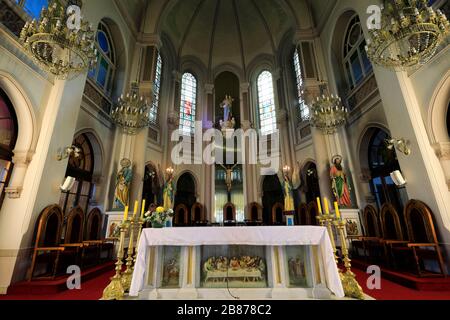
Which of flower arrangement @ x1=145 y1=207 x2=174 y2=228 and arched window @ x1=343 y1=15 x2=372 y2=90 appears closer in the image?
flower arrangement @ x1=145 y1=207 x2=174 y2=228

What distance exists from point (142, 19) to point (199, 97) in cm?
464

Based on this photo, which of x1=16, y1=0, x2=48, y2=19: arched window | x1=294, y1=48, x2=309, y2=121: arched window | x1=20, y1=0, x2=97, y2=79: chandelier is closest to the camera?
x1=20, y1=0, x2=97, y2=79: chandelier

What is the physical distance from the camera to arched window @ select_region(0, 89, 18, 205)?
4.32 metres

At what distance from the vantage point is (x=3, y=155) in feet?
14.1

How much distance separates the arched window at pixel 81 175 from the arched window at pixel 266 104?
330 inches

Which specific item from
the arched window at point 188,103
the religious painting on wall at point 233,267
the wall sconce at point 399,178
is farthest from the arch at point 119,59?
the wall sconce at point 399,178

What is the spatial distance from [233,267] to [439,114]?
5384mm

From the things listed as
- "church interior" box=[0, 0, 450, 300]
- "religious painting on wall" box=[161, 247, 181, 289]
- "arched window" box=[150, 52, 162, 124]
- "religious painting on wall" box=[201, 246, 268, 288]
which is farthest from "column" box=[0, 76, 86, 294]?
"arched window" box=[150, 52, 162, 124]

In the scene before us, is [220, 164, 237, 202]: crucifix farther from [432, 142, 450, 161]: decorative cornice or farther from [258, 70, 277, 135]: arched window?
[432, 142, 450, 161]: decorative cornice

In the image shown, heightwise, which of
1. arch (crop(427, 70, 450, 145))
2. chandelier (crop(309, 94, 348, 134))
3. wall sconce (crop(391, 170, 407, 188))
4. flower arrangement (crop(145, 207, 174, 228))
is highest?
chandelier (crop(309, 94, 348, 134))

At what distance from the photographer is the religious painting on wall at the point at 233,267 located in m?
3.04

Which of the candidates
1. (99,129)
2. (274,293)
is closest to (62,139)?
(99,129)

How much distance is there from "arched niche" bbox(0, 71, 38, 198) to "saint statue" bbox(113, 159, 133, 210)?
2.71m

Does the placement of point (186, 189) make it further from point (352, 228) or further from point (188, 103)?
point (352, 228)
